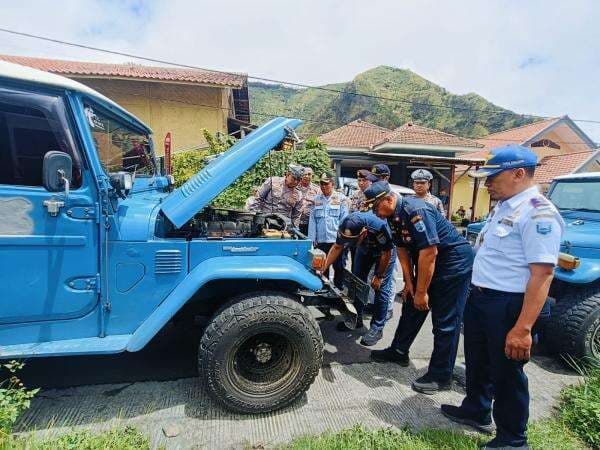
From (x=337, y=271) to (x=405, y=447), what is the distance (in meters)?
2.26

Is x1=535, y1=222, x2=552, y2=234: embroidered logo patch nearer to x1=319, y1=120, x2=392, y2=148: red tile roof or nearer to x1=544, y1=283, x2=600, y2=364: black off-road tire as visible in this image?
Answer: x1=544, y1=283, x2=600, y2=364: black off-road tire

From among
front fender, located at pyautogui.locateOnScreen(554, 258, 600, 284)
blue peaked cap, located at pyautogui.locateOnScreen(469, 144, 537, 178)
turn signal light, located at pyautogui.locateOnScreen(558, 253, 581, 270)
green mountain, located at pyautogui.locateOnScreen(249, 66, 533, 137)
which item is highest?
green mountain, located at pyautogui.locateOnScreen(249, 66, 533, 137)

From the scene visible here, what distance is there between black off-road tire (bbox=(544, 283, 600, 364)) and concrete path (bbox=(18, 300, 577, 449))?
22cm

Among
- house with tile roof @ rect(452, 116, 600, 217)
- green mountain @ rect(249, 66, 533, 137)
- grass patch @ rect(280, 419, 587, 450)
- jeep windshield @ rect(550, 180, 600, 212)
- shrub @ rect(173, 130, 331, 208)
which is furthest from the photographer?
green mountain @ rect(249, 66, 533, 137)

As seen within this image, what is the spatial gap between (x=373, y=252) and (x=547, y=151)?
2263cm

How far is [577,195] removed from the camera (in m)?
4.35

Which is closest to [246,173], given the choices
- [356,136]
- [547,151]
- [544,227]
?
[544,227]

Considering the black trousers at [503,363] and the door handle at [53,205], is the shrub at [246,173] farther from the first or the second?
the black trousers at [503,363]

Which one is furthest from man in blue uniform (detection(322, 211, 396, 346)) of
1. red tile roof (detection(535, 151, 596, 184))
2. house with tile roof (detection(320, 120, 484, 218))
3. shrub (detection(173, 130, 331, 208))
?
red tile roof (detection(535, 151, 596, 184))

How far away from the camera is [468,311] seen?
7.43ft

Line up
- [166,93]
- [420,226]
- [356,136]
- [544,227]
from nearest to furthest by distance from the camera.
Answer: [544,227], [420,226], [166,93], [356,136]

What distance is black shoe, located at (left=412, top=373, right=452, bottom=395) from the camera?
8.94 ft

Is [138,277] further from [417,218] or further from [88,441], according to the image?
[417,218]

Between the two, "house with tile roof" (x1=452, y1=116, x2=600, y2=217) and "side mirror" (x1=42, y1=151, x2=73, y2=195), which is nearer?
"side mirror" (x1=42, y1=151, x2=73, y2=195)
